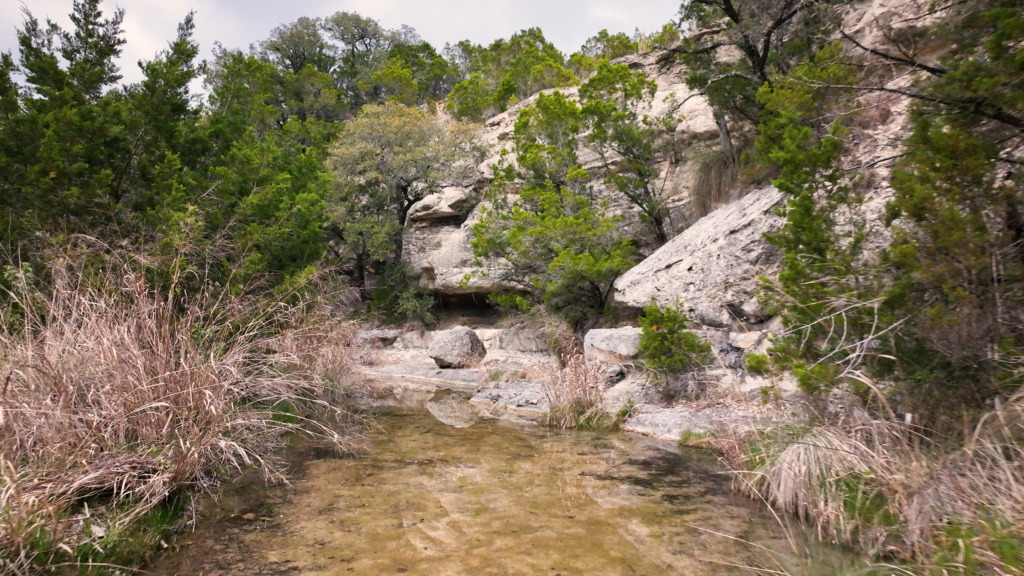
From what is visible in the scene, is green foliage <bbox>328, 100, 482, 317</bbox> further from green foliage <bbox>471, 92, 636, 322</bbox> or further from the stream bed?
the stream bed

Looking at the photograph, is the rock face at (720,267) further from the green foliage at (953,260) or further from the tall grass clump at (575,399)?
the green foliage at (953,260)

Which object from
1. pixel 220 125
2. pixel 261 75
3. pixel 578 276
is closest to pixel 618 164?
pixel 578 276

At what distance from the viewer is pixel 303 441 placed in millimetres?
7141

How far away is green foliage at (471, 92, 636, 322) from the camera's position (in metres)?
13.8

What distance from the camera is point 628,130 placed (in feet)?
46.5

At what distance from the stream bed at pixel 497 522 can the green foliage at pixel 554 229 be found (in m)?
7.32

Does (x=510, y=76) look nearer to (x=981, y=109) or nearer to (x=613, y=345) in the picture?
(x=613, y=345)

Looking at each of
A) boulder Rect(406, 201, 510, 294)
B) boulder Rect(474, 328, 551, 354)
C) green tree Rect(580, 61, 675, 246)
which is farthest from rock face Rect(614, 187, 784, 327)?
boulder Rect(406, 201, 510, 294)

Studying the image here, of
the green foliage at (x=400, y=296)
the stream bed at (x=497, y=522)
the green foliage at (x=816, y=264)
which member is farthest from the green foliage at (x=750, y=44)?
the green foliage at (x=400, y=296)

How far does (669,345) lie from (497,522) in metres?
5.48

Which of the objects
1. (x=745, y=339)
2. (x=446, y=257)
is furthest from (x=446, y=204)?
(x=745, y=339)

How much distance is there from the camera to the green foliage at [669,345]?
9.05m

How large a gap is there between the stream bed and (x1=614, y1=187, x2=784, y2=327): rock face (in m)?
4.13

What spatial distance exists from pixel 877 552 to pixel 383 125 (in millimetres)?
20463
